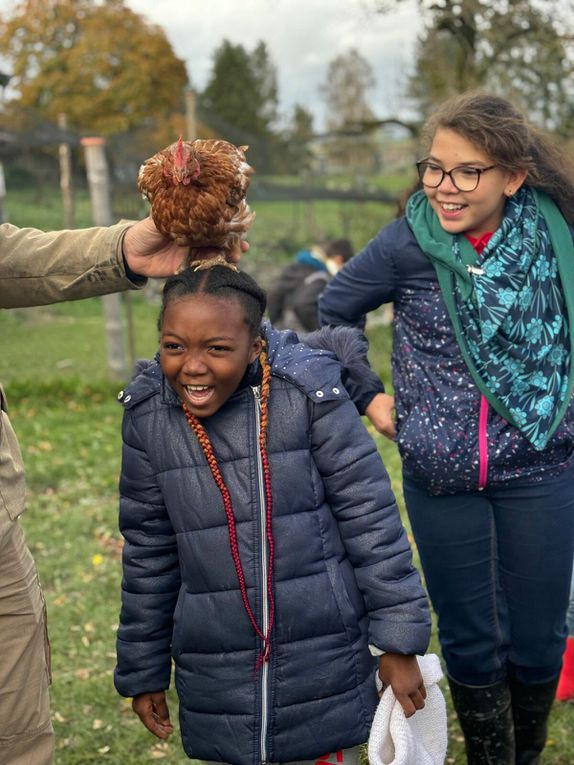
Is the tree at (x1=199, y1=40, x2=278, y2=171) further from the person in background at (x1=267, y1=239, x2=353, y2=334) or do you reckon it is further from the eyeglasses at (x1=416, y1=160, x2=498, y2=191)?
the eyeglasses at (x1=416, y1=160, x2=498, y2=191)

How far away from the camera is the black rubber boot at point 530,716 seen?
124 inches

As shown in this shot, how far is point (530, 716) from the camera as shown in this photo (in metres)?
3.19

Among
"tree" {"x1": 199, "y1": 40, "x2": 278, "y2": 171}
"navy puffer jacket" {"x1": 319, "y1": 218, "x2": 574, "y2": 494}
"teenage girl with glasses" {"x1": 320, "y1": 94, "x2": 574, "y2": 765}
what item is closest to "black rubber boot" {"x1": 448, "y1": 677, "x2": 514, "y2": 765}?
"teenage girl with glasses" {"x1": 320, "y1": 94, "x2": 574, "y2": 765}

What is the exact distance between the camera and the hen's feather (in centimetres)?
205

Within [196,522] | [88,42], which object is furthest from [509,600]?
[88,42]

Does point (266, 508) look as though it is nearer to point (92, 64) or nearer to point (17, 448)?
point (17, 448)

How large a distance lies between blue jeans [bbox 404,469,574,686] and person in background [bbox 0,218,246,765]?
1.19 m

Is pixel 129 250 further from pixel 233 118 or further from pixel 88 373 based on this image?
pixel 233 118

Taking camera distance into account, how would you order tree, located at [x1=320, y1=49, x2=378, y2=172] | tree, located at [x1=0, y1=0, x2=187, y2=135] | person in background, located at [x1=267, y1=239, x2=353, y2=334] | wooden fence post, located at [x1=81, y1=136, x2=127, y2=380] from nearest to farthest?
person in background, located at [x1=267, y1=239, x2=353, y2=334]
wooden fence post, located at [x1=81, y1=136, x2=127, y2=380]
tree, located at [x1=0, y1=0, x2=187, y2=135]
tree, located at [x1=320, y1=49, x2=378, y2=172]

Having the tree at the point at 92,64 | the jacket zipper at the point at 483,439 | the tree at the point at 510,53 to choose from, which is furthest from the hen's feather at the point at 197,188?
the tree at the point at 92,64

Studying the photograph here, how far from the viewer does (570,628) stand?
3.75 m

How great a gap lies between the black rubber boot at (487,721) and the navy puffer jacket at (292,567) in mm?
833

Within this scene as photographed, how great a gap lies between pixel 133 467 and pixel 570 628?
2.10 m

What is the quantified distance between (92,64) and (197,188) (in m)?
33.9
